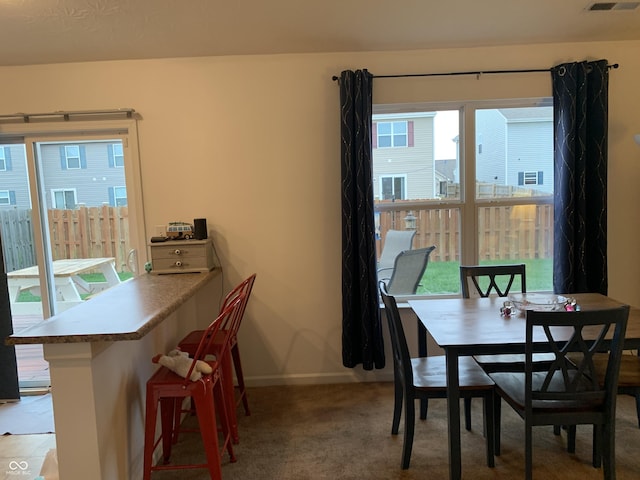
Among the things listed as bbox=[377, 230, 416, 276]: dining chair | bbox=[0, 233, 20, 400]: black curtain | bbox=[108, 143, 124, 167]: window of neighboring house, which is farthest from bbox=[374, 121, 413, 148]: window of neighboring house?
bbox=[0, 233, 20, 400]: black curtain

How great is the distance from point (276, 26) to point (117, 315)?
75.0 inches

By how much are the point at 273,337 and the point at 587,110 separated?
107 inches

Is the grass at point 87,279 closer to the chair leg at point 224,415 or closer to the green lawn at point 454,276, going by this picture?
the chair leg at point 224,415

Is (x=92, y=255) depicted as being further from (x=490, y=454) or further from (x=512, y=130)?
(x=512, y=130)

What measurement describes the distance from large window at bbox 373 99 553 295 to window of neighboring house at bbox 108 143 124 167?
1.87 meters

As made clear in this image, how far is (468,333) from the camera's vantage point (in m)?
1.90

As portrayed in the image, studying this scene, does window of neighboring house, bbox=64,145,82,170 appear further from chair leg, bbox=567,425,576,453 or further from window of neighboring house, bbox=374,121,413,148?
chair leg, bbox=567,425,576,453

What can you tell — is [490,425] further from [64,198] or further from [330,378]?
[64,198]

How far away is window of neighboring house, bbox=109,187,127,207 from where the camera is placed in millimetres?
3027

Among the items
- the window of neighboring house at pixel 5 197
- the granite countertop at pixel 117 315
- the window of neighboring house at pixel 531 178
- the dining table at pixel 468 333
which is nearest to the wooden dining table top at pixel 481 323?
the dining table at pixel 468 333

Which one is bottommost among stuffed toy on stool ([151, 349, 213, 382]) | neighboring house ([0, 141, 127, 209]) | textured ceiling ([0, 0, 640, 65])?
stuffed toy on stool ([151, 349, 213, 382])

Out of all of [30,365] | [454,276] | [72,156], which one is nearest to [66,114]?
[72,156]

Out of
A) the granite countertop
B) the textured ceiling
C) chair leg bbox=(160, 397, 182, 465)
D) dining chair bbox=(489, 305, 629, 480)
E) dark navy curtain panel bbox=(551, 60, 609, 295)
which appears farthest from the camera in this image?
dark navy curtain panel bbox=(551, 60, 609, 295)

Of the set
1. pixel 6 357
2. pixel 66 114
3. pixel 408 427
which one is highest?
pixel 66 114
